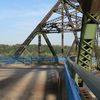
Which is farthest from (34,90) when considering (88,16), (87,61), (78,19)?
(78,19)

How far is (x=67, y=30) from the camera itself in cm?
5125

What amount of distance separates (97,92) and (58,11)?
50.6m

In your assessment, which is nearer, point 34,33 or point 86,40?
point 86,40

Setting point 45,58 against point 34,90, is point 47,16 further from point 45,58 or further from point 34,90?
point 34,90

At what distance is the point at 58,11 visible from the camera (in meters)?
53.2

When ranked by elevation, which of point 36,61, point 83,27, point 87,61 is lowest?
point 36,61

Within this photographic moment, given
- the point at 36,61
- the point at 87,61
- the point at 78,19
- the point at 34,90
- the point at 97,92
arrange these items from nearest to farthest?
1. the point at 97,92
2. the point at 87,61
3. the point at 34,90
4. the point at 78,19
5. the point at 36,61

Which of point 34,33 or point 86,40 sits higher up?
point 86,40

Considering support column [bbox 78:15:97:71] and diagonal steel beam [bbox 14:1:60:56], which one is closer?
support column [bbox 78:15:97:71]

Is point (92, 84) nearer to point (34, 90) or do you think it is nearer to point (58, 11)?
point (34, 90)

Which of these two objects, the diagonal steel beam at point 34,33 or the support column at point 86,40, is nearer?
the support column at point 86,40

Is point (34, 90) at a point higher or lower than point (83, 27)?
lower

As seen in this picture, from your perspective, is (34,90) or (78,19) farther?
(78,19)

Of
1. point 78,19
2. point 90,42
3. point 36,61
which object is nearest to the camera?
point 90,42
